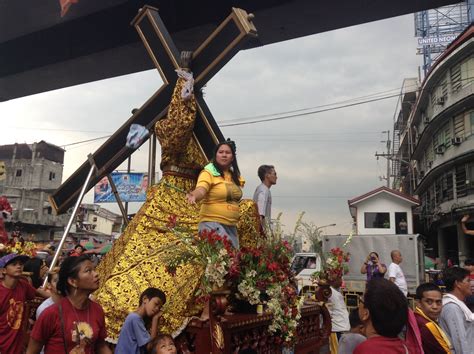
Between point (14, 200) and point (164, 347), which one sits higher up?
point (14, 200)

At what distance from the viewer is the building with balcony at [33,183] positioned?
33.7 meters

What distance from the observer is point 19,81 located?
1002 centimetres

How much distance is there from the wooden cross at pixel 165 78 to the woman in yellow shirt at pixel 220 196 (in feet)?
2.40

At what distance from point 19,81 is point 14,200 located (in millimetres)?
26944

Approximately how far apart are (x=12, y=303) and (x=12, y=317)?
115 millimetres

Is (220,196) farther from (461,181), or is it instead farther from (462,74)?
(461,181)

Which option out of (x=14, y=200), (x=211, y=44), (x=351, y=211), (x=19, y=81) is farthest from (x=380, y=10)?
(x=14, y=200)

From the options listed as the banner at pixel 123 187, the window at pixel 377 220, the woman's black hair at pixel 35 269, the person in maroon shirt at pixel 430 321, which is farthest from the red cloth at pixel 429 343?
the window at pixel 377 220

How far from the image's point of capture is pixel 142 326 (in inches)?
111

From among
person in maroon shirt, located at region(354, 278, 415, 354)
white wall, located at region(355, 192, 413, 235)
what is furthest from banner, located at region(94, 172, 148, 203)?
person in maroon shirt, located at region(354, 278, 415, 354)

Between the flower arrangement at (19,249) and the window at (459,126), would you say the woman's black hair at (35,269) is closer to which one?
the flower arrangement at (19,249)

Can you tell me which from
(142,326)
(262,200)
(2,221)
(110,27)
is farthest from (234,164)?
(110,27)

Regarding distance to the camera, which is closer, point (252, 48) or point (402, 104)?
point (252, 48)

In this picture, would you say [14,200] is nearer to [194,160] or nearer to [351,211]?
[351,211]
